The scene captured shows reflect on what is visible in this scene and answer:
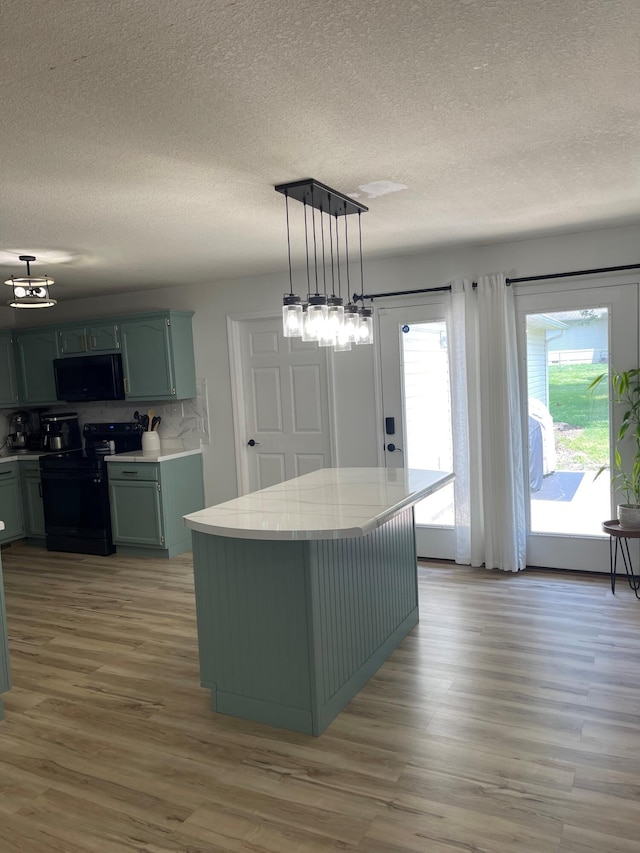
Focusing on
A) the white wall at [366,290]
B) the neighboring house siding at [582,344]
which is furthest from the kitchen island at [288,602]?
the white wall at [366,290]

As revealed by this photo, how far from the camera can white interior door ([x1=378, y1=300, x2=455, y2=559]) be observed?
4.88 metres

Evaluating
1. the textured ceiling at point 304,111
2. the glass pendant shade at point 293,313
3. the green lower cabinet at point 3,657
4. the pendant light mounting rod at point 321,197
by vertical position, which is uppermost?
the textured ceiling at point 304,111

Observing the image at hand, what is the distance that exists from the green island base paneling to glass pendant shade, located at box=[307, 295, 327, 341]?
3.06ft

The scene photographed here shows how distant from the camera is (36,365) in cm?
628

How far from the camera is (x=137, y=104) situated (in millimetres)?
2016

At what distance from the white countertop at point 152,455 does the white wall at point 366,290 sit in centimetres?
→ 22

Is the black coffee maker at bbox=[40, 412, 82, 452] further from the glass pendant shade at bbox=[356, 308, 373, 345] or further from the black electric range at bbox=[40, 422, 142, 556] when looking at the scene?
the glass pendant shade at bbox=[356, 308, 373, 345]

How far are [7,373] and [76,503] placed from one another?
1602 mm

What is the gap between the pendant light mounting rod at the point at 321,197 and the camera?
289cm

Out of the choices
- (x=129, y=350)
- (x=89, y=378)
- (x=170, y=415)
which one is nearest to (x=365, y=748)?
(x=170, y=415)

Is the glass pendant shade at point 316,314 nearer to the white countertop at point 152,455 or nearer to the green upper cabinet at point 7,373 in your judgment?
the white countertop at point 152,455

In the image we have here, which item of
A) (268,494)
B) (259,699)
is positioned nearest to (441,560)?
(268,494)

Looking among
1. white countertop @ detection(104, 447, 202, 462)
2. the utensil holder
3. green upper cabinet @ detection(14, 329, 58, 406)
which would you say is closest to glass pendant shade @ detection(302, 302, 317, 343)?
white countertop @ detection(104, 447, 202, 462)

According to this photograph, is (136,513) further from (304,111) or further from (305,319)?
(304,111)
